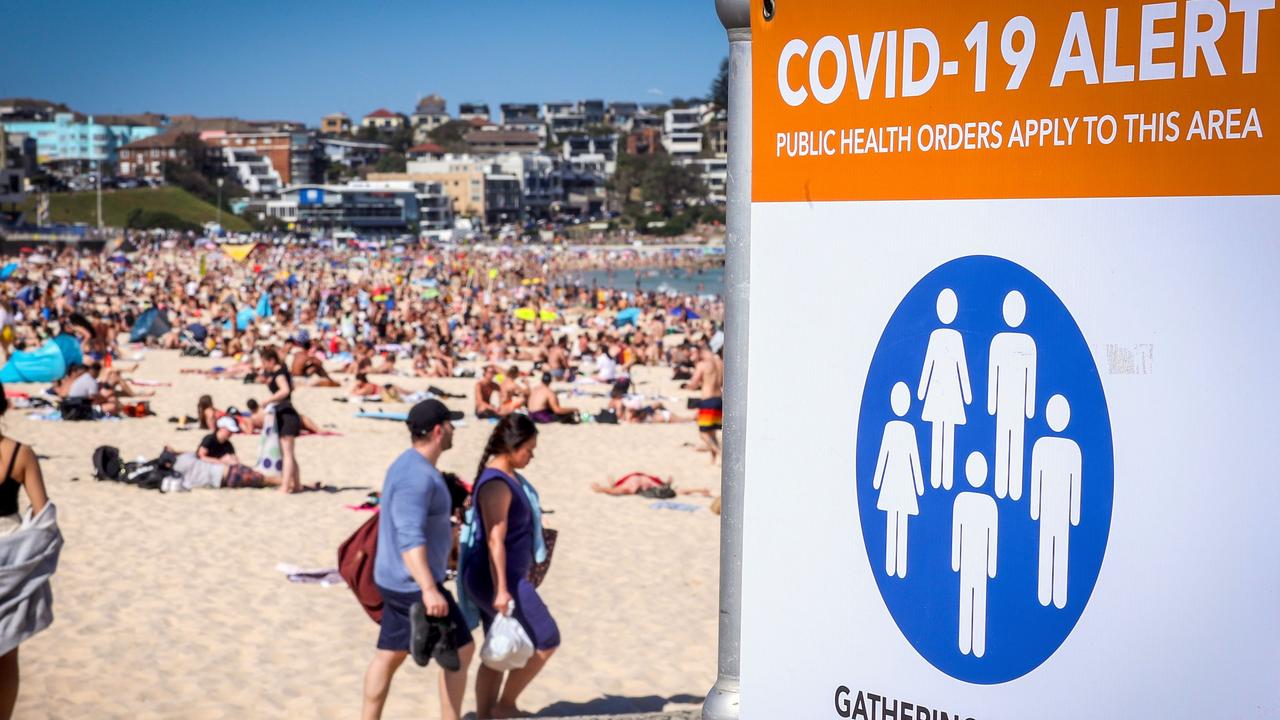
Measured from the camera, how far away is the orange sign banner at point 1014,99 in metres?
1.13

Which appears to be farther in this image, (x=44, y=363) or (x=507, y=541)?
(x=44, y=363)

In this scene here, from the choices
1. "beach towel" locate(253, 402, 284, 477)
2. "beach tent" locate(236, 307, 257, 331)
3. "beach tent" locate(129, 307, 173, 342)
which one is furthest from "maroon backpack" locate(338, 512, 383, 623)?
"beach tent" locate(236, 307, 257, 331)

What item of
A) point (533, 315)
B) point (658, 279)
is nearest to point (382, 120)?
point (658, 279)

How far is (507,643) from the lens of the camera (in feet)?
14.8

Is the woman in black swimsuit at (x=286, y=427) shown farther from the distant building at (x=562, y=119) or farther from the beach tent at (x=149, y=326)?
the distant building at (x=562, y=119)

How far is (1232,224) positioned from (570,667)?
215 inches

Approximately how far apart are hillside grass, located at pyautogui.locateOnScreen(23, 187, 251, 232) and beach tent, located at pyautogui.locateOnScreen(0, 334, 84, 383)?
289 feet

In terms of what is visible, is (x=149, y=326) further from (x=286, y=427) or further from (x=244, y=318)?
(x=286, y=427)

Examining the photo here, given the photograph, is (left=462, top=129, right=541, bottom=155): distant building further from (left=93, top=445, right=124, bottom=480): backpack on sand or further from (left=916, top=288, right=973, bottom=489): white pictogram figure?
(left=916, top=288, right=973, bottom=489): white pictogram figure

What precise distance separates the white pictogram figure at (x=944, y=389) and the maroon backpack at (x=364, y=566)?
3.49 m

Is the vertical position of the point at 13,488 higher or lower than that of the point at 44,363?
higher

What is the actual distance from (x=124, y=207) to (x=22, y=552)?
110m

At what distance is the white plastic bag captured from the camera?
4523 mm

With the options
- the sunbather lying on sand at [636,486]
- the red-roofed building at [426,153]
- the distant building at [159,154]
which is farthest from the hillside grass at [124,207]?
the sunbather lying on sand at [636,486]
